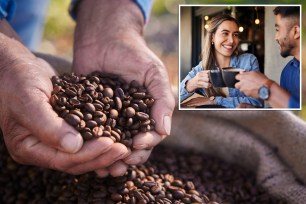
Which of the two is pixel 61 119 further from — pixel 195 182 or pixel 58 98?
pixel 195 182

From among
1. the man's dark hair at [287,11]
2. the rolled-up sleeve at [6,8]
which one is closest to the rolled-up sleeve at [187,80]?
the man's dark hair at [287,11]

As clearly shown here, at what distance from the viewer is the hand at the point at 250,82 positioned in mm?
1751

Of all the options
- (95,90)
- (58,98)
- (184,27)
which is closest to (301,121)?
(184,27)

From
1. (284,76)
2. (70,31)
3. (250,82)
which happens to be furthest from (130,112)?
(70,31)

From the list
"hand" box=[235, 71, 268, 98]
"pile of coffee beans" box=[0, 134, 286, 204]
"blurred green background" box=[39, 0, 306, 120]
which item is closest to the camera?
"pile of coffee beans" box=[0, 134, 286, 204]

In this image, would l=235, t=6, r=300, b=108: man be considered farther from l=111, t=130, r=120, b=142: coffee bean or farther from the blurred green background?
the blurred green background

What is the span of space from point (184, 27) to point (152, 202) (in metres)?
0.69

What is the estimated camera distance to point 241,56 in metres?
1.77

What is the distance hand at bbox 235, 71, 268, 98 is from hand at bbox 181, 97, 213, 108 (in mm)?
129

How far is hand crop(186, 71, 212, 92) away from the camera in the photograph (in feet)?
5.82

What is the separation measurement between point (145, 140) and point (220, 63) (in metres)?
0.47

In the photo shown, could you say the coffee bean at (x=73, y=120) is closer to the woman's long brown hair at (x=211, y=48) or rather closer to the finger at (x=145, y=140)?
the finger at (x=145, y=140)

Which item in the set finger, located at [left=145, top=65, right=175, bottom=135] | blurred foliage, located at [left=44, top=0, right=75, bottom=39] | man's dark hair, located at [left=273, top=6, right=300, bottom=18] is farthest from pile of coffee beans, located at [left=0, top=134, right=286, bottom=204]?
blurred foliage, located at [left=44, top=0, right=75, bottom=39]

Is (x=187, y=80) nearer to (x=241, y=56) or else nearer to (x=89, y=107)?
(x=241, y=56)
